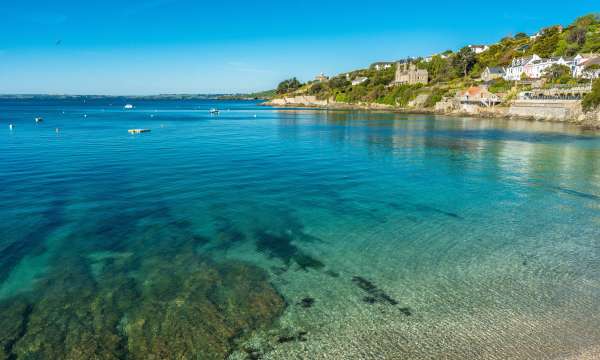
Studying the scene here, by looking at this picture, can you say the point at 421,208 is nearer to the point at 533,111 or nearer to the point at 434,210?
the point at 434,210

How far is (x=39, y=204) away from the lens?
20.0 metres

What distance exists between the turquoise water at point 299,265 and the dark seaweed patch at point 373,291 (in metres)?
0.06

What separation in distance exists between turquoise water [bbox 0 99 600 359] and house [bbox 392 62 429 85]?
13893 centimetres

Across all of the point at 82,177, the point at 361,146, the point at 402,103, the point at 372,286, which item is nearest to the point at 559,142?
the point at 361,146

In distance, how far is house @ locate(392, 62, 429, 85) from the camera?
15688 centimetres

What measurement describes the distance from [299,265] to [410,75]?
164 m

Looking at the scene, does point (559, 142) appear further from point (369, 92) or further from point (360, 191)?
point (369, 92)

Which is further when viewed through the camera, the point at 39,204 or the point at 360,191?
the point at 360,191

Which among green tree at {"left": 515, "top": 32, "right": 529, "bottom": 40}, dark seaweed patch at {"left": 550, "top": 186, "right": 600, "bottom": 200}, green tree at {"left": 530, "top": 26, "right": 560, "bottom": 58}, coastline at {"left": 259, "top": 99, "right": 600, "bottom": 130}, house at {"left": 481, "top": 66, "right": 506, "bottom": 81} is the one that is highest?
green tree at {"left": 515, "top": 32, "right": 529, "bottom": 40}

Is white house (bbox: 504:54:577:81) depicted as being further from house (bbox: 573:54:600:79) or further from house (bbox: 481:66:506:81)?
house (bbox: 481:66:506:81)

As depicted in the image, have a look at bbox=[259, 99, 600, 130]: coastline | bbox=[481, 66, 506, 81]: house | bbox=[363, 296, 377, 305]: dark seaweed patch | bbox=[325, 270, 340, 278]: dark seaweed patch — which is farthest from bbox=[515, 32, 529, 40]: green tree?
bbox=[363, 296, 377, 305]: dark seaweed patch

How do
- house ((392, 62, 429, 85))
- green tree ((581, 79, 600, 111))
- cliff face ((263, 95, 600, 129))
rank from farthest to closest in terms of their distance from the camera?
house ((392, 62, 429, 85)) < cliff face ((263, 95, 600, 129)) < green tree ((581, 79, 600, 111))

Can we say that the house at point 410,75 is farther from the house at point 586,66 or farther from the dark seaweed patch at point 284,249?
the dark seaweed patch at point 284,249

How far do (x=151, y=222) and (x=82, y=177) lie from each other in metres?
13.5
